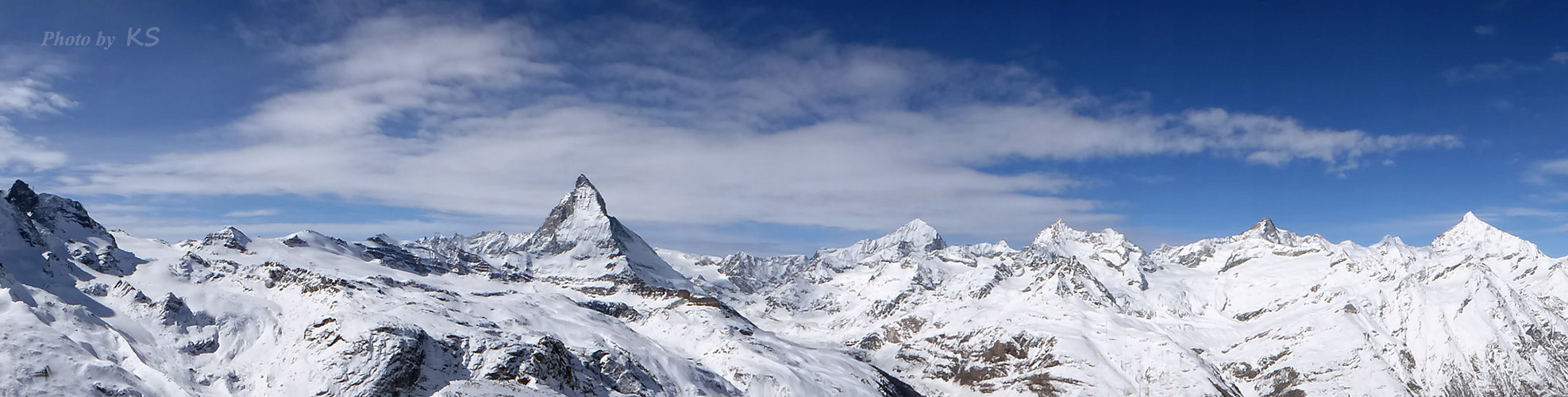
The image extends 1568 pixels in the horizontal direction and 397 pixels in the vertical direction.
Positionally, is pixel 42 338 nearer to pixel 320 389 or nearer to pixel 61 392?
pixel 61 392

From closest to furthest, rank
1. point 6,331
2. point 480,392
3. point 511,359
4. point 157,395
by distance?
point 480,392, point 6,331, point 157,395, point 511,359

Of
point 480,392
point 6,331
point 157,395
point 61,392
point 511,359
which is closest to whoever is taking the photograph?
point 480,392

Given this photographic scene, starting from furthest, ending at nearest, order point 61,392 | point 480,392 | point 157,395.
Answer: point 157,395
point 61,392
point 480,392

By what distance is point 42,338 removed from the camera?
163 meters

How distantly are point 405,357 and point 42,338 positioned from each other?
60746 millimetres

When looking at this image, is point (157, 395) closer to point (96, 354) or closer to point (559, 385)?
point (96, 354)

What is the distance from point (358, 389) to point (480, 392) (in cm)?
12235

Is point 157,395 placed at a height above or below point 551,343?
below

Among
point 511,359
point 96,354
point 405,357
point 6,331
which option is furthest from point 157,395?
point 511,359

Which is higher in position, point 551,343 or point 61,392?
point 551,343

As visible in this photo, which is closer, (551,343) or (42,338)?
(42,338)

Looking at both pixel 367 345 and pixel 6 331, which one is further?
pixel 367 345

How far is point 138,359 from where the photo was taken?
19350 cm

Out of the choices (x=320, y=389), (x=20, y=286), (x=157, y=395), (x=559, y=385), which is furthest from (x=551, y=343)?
(x=20, y=286)
